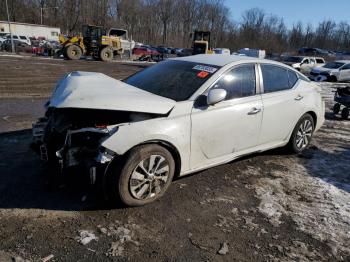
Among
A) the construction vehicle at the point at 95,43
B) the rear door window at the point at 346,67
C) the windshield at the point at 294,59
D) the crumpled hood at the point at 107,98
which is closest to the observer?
the crumpled hood at the point at 107,98

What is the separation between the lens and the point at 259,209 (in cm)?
397

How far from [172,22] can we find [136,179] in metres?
95.9

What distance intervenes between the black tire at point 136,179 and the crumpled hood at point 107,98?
44 cm

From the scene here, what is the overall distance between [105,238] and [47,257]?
0.54 meters

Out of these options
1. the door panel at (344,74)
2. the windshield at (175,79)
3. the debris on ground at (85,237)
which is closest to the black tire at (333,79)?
the door panel at (344,74)

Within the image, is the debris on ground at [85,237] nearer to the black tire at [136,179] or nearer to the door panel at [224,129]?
the black tire at [136,179]

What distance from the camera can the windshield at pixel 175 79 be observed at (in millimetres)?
4246

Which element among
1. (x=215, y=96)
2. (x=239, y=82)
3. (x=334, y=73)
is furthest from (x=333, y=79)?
(x=215, y=96)

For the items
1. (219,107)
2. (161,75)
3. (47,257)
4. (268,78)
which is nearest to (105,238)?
(47,257)

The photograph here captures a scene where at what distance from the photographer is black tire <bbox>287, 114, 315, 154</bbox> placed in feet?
18.3

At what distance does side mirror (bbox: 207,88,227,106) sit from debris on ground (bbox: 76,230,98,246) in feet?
6.43

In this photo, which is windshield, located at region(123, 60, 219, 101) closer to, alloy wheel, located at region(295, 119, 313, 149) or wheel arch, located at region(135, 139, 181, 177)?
wheel arch, located at region(135, 139, 181, 177)

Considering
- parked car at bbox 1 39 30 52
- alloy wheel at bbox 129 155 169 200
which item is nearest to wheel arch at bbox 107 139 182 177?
alloy wheel at bbox 129 155 169 200

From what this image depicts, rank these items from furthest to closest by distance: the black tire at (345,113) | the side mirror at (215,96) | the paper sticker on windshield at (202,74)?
the black tire at (345,113), the paper sticker on windshield at (202,74), the side mirror at (215,96)
